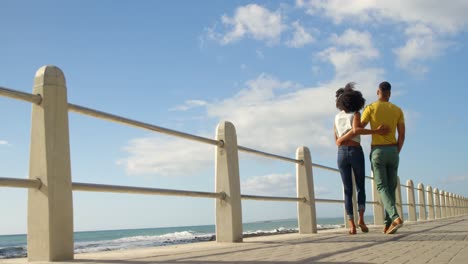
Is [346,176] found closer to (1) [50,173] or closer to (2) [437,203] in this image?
(1) [50,173]

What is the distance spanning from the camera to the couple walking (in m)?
6.22

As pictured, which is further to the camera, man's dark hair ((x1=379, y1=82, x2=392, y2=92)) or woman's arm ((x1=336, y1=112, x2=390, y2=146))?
man's dark hair ((x1=379, y1=82, x2=392, y2=92))

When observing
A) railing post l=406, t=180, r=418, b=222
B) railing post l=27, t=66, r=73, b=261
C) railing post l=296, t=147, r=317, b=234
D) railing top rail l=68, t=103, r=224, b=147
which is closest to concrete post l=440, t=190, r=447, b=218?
railing post l=406, t=180, r=418, b=222

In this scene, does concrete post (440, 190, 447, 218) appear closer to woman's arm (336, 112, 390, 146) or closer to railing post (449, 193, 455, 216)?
railing post (449, 193, 455, 216)

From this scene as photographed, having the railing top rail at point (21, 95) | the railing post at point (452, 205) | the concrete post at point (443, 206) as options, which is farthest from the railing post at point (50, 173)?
the railing post at point (452, 205)

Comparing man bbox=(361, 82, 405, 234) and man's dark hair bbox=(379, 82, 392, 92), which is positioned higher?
man's dark hair bbox=(379, 82, 392, 92)

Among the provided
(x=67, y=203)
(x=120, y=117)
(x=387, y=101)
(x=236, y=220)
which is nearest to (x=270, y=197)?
(x=236, y=220)

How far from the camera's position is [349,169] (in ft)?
22.4

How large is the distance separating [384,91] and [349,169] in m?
1.14

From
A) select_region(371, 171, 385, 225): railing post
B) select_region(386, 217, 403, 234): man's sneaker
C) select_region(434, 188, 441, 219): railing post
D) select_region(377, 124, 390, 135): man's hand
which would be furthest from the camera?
select_region(434, 188, 441, 219): railing post

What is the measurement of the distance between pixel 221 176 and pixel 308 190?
8.20 ft

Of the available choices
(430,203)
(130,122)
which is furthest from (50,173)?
(430,203)

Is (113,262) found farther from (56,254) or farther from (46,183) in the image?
(46,183)

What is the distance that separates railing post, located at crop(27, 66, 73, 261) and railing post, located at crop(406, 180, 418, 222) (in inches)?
545
